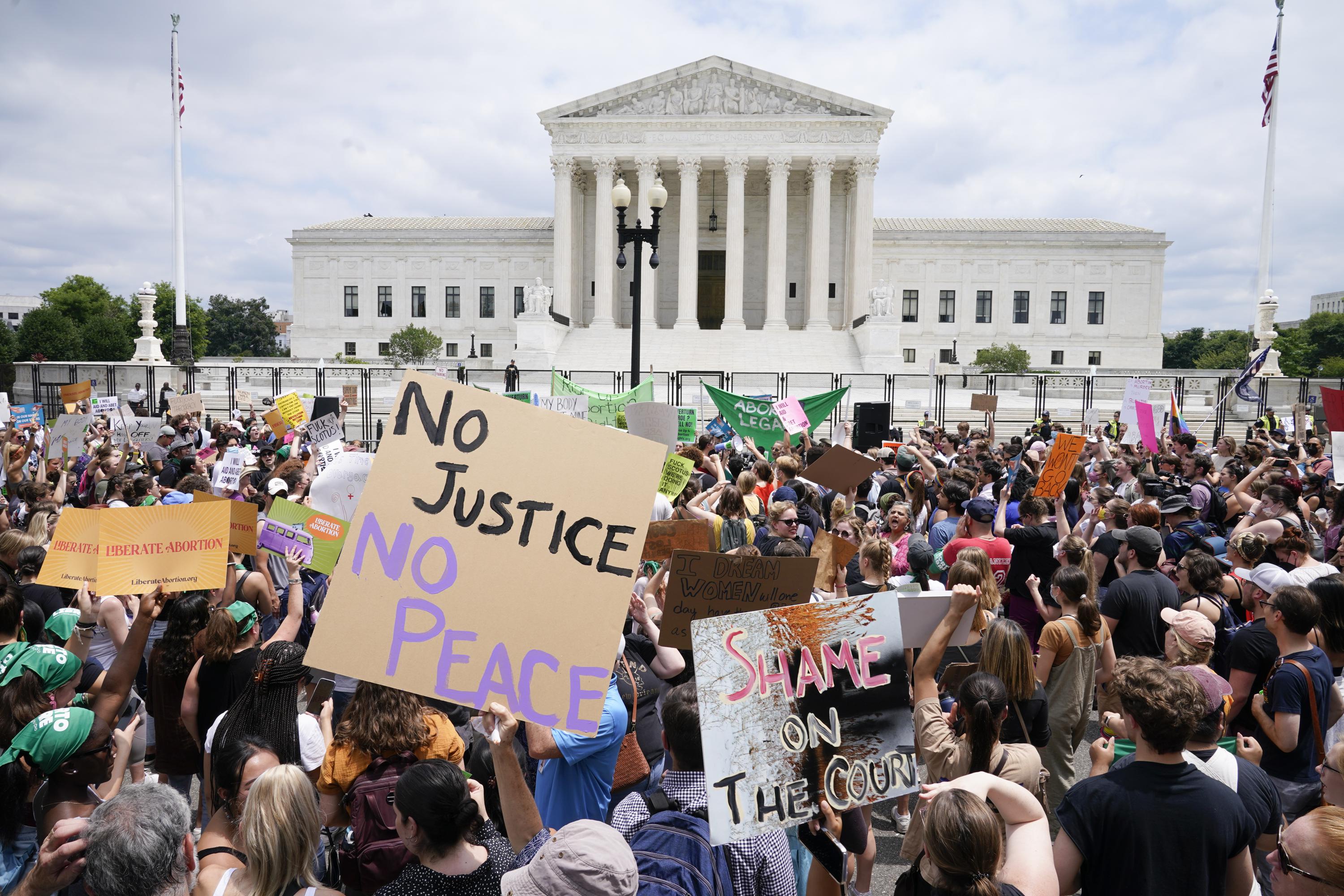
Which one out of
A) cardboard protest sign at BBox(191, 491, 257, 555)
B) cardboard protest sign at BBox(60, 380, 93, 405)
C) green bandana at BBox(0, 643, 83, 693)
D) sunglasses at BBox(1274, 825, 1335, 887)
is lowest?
sunglasses at BBox(1274, 825, 1335, 887)

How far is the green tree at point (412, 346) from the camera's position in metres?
52.8

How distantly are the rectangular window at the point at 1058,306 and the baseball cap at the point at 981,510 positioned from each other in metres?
59.9

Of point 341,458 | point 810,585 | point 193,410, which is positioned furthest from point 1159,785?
point 193,410

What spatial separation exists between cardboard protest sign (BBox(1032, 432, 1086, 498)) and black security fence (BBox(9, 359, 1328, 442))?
52.6 feet

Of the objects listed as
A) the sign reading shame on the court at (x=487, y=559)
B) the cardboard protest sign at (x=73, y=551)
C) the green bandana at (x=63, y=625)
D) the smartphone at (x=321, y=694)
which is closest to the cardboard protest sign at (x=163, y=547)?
the cardboard protest sign at (x=73, y=551)

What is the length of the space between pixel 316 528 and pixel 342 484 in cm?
85

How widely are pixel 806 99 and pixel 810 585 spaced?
52.2m

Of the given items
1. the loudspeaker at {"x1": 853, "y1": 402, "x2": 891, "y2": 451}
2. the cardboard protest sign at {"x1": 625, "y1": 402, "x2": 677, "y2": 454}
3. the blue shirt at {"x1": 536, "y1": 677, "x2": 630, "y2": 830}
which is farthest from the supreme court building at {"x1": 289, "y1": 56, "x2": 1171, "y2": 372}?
the blue shirt at {"x1": 536, "y1": 677, "x2": 630, "y2": 830}

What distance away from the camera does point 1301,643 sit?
4.39m

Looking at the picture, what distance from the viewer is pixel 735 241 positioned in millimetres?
53062

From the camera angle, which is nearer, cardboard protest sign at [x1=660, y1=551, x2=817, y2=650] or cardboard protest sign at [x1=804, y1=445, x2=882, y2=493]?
cardboard protest sign at [x1=660, y1=551, x2=817, y2=650]

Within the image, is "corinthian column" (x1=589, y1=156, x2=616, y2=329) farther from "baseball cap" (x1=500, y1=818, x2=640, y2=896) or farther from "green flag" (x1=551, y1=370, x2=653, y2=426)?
"baseball cap" (x1=500, y1=818, x2=640, y2=896)

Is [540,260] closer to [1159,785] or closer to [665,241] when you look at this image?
[665,241]

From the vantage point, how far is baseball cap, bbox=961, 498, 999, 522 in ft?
22.4
